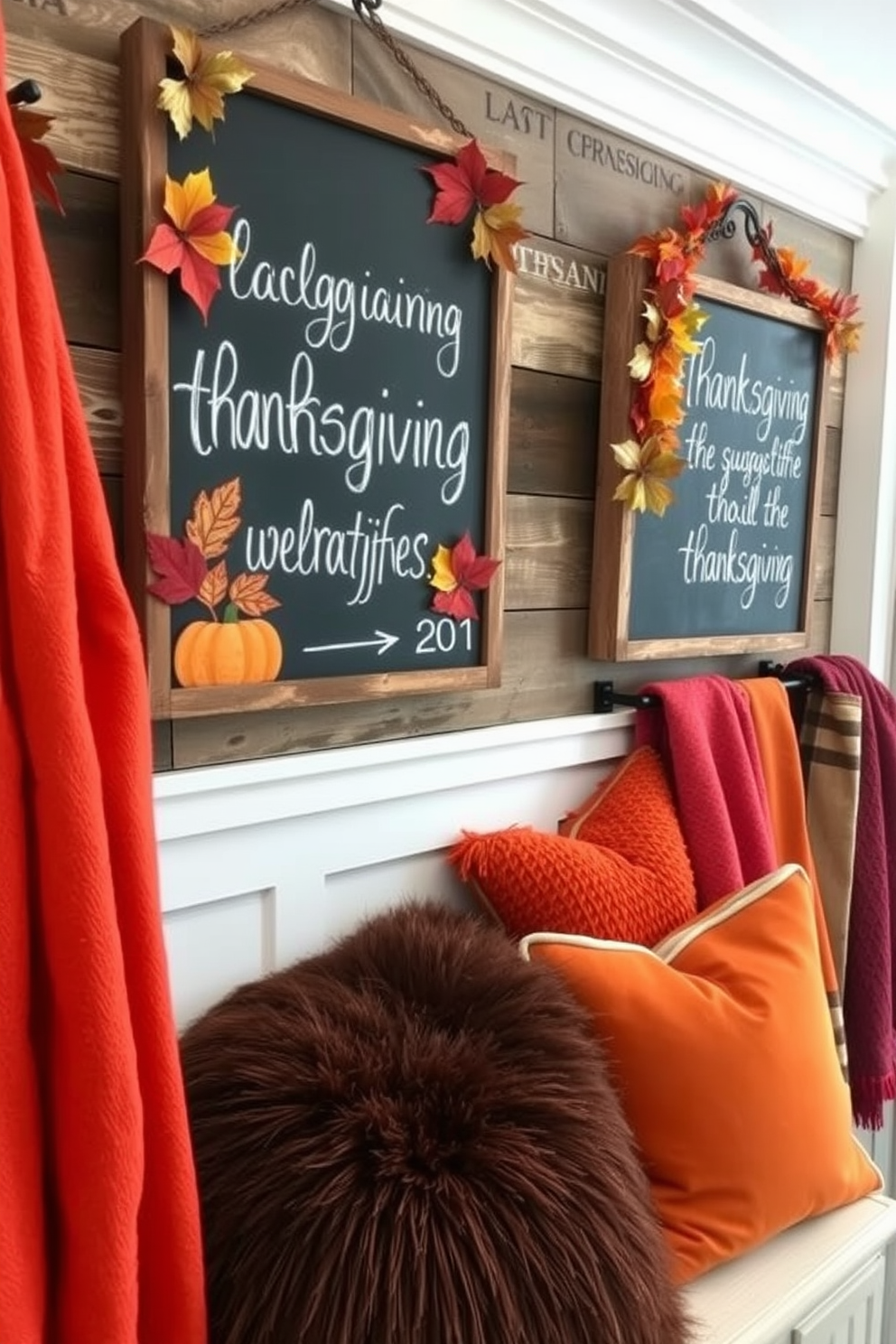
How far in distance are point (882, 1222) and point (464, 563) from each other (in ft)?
2.76

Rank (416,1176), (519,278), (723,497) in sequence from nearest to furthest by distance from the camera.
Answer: (416,1176), (519,278), (723,497)

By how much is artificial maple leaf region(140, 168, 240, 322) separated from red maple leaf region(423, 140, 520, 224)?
0.25 metres

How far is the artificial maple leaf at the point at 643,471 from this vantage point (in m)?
1.35

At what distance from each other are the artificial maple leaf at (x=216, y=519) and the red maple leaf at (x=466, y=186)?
0.37 meters

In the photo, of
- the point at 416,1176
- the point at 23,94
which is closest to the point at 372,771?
the point at 416,1176

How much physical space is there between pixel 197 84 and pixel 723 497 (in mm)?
890

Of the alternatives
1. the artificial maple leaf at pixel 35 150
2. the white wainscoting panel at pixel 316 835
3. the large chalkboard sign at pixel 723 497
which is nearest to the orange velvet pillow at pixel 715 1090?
the white wainscoting panel at pixel 316 835

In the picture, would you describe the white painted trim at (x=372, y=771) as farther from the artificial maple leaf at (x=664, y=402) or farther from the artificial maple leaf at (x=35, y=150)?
the artificial maple leaf at (x=35, y=150)

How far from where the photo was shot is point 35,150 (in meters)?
0.84

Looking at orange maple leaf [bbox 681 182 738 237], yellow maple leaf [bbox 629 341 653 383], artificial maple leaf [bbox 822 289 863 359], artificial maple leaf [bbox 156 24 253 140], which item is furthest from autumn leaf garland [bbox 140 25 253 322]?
artificial maple leaf [bbox 822 289 863 359]

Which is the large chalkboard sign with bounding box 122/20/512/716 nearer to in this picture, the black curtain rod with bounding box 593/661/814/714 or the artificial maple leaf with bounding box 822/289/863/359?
the black curtain rod with bounding box 593/661/814/714

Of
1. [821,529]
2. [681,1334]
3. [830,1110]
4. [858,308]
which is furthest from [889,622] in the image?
[681,1334]

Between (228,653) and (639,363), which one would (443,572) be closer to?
(228,653)

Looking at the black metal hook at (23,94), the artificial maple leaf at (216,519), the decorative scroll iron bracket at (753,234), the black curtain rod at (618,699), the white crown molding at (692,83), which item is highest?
the white crown molding at (692,83)
